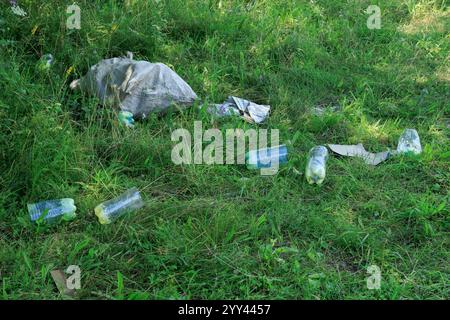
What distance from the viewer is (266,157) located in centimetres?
329

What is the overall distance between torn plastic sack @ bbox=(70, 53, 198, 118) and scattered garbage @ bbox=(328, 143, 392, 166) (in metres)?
0.93

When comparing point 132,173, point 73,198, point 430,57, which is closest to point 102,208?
point 73,198

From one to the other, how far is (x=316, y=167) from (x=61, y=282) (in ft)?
4.83

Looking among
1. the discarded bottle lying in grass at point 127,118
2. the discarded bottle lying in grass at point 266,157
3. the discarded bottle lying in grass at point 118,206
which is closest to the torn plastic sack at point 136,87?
the discarded bottle lying in grass at point 127,118

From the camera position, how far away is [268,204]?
296cm

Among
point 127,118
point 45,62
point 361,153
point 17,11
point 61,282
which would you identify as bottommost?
point 361,153

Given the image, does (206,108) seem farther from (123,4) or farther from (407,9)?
(407,9)

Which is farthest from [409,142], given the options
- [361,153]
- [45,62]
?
[45,62]

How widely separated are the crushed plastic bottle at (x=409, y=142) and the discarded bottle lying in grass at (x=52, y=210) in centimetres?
190

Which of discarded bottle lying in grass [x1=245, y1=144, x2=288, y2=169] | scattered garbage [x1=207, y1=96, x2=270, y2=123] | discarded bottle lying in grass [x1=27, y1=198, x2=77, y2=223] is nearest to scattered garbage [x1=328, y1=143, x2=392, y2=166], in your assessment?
discarded bottle lying in grass [x1=245, y1=144, x2=288, y2=169]

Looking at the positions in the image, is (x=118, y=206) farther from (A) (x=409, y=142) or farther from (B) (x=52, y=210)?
(A) (x=409, y=142)

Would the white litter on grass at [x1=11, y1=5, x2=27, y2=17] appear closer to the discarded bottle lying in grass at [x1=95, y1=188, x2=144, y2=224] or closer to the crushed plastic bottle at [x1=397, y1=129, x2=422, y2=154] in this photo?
the discarded bottle lying in grass at [x1=95, y1=188, x2=144, y2=224]

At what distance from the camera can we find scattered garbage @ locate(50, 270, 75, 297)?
2393 mm

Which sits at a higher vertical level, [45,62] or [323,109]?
[45,62]
